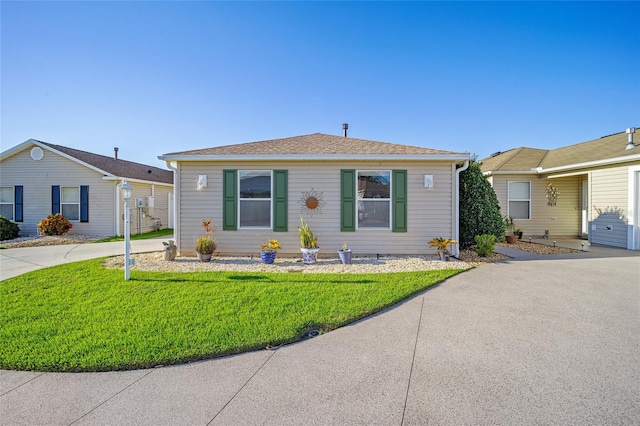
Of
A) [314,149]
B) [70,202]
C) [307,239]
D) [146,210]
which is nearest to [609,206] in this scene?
[314,149]

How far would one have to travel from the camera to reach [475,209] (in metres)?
8.96

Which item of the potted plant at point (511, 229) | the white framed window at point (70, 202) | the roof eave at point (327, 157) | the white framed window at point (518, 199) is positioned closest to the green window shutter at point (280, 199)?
the roof eave at point (327, 157)

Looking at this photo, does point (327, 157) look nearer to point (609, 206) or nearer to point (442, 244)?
point (442, 244)

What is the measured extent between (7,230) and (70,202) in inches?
91.0

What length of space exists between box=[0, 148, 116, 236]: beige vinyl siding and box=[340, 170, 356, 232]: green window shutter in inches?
438

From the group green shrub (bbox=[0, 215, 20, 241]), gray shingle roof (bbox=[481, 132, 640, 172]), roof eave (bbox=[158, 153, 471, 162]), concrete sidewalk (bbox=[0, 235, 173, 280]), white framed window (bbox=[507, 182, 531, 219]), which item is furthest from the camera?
white framed window (bbox=[507, 182, 531, 219])

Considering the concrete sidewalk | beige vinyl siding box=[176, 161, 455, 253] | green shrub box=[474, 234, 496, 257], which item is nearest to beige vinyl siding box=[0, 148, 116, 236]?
A: the concrete sidewalk

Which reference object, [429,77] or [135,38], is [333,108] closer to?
[429,77]

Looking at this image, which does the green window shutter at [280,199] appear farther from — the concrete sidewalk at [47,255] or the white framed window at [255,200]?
the concrete sidewalk at [47,255]

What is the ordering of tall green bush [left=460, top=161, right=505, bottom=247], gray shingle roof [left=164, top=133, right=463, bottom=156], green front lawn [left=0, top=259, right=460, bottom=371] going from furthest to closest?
tall green bush [left=460, top=161, right=505, bottom=247]
gray shingle roof [left=164, top=133, right=463, bottom=156]
green front lawn [left=0, top=259, right=460, bottom=371]

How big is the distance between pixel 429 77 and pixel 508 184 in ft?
18.0

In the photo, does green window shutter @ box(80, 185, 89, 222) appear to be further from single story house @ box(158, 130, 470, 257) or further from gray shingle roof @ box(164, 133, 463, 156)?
gray shingle roof @ box(164, 133, 463, 156)

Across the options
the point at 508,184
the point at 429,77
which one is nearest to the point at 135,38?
the point at 429,77

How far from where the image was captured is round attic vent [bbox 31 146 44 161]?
13664mm
